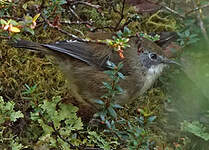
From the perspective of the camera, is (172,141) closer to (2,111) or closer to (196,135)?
(196,135)

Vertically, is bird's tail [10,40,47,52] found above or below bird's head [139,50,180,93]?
above

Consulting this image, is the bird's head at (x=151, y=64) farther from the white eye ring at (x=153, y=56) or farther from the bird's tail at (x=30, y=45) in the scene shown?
the bird's tail at (x=30, y=45)

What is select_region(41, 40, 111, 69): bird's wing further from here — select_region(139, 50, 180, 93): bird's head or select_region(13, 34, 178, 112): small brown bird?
select_region(139, 50, 180, 93): bird's head

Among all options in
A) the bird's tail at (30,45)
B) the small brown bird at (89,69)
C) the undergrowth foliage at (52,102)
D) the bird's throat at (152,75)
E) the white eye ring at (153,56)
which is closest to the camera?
the undergrowth foliage at (52,102)

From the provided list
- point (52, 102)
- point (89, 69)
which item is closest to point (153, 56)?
point (89, 69)

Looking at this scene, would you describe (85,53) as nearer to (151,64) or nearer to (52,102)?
(52,102)

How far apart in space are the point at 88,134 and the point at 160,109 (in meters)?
0.99

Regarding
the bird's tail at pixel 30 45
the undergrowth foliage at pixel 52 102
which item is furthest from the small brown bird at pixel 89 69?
the undergrowth foliage at pixel 52 102

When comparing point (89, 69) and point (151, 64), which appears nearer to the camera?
point (89, 69)

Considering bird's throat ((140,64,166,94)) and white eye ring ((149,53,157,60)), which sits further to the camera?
white eye ring ((149,53,157,60))

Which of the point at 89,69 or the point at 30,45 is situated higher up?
the point at 30,45

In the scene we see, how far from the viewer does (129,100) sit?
A: 372cm

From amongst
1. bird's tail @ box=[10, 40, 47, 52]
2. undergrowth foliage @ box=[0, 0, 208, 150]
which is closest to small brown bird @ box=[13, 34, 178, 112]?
bird's tail @ box=[10, 40, 47, 52]

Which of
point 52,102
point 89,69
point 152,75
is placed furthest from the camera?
point 152,75
